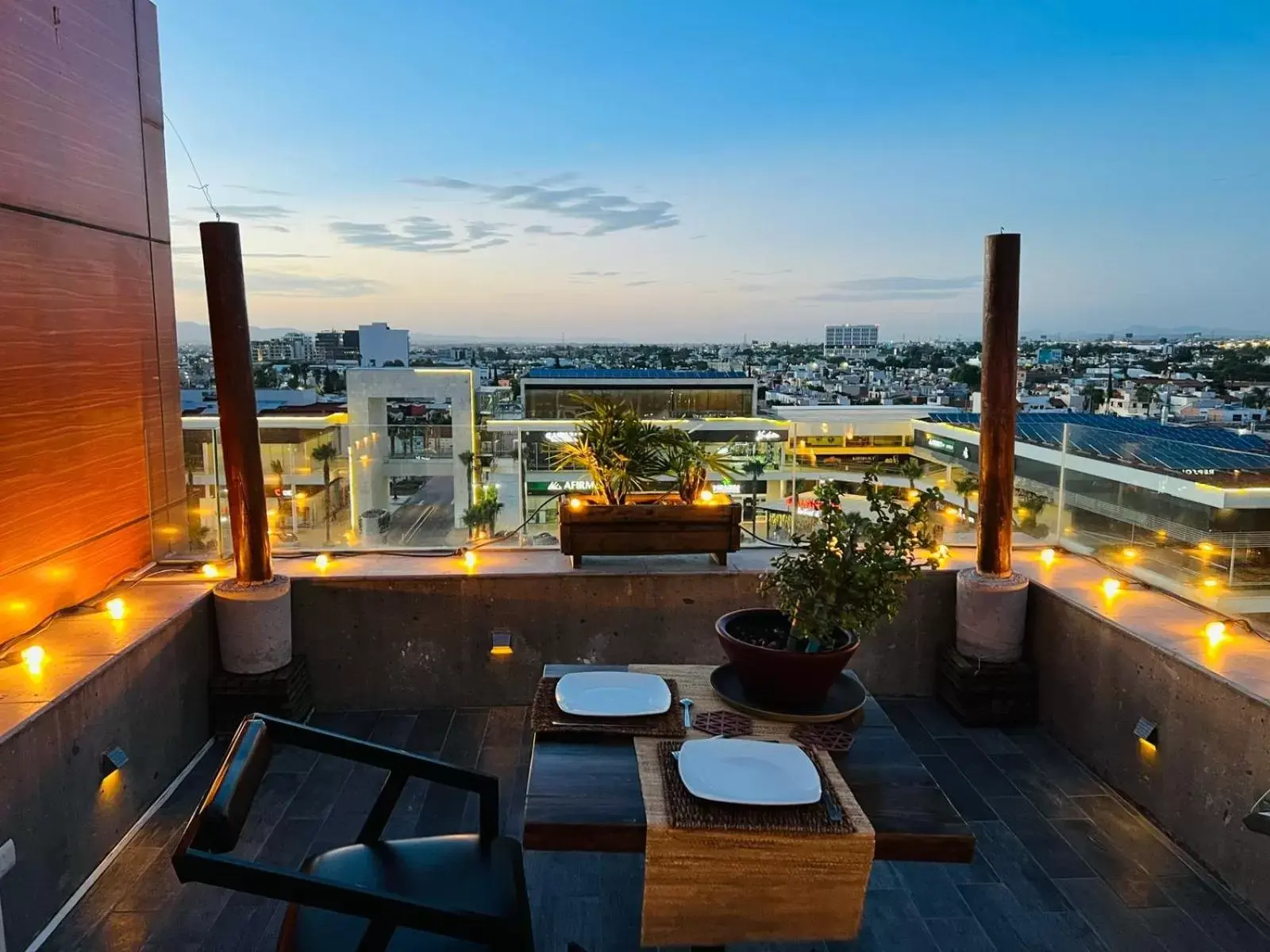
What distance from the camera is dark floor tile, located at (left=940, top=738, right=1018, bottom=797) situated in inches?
118

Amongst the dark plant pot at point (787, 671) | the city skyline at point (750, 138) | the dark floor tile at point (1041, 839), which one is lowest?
the dark floor tile at point (1041, 839)

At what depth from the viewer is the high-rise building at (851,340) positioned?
956 inches

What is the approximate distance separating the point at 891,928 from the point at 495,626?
2.09m

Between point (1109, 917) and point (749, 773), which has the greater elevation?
point (749, 773)

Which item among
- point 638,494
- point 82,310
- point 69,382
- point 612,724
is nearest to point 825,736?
point 612,724

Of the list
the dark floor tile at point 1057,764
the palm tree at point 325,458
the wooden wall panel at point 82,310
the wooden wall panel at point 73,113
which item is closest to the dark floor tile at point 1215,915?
the dark floor tile at point 1057,764

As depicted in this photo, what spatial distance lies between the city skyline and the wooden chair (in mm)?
2704

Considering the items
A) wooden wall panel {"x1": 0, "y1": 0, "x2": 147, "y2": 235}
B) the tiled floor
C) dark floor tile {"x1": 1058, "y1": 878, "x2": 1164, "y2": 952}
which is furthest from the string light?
dark floor tile {"x1": 1058, "y1": 878, "x2": 1164, "y2": 952}

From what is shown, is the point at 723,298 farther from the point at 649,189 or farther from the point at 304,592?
the point at 304,592

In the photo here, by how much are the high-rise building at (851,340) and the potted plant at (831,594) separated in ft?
75.4

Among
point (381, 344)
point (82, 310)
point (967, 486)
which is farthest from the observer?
point (381, 344)

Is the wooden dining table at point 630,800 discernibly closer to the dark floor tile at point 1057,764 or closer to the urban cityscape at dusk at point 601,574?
the urban cityscape at dusk at point 601,574

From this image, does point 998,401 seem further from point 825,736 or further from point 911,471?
point 825,736

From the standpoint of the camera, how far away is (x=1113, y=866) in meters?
2.51
